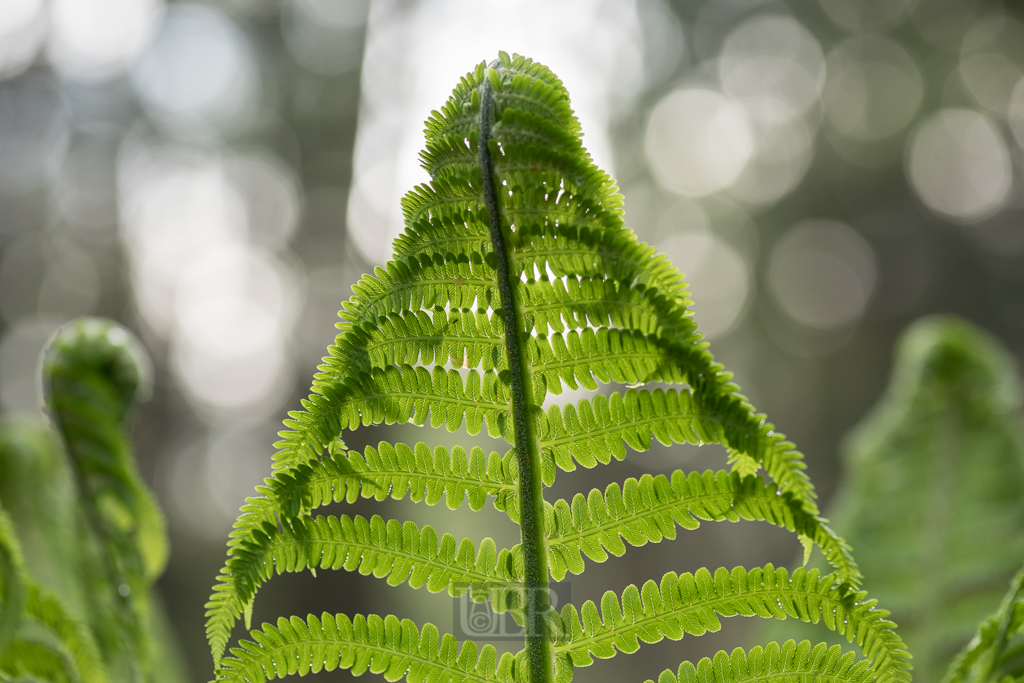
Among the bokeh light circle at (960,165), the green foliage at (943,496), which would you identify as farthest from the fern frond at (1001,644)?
the bokeh light circle at (960,165)

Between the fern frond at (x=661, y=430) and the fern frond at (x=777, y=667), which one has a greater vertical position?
the fern frond at (x=661, y=430)

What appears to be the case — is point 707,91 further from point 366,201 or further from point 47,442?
point 47,442

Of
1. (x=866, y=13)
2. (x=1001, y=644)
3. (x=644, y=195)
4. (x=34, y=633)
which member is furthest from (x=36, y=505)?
(x=866, y=13)

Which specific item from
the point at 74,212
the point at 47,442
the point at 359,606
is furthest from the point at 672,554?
the point at 74,212

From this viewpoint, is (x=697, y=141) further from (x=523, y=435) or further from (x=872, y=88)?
(x=523, y=435)

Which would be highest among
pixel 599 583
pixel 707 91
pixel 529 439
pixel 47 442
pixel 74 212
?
pixel 707 91

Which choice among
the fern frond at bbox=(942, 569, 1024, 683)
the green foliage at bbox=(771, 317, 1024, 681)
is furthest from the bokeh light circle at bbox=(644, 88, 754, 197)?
the fern frond at bbox=(942, 569, 1024, 683)

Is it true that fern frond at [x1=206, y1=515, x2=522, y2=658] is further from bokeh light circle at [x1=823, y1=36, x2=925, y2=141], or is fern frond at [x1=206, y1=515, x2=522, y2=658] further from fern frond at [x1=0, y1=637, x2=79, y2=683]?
bokeh light circle at [x1=823, y1=36, x2=925, y2=141]

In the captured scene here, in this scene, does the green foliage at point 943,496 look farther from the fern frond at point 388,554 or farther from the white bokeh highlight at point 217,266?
the white bokeh highlight at point 217,266
